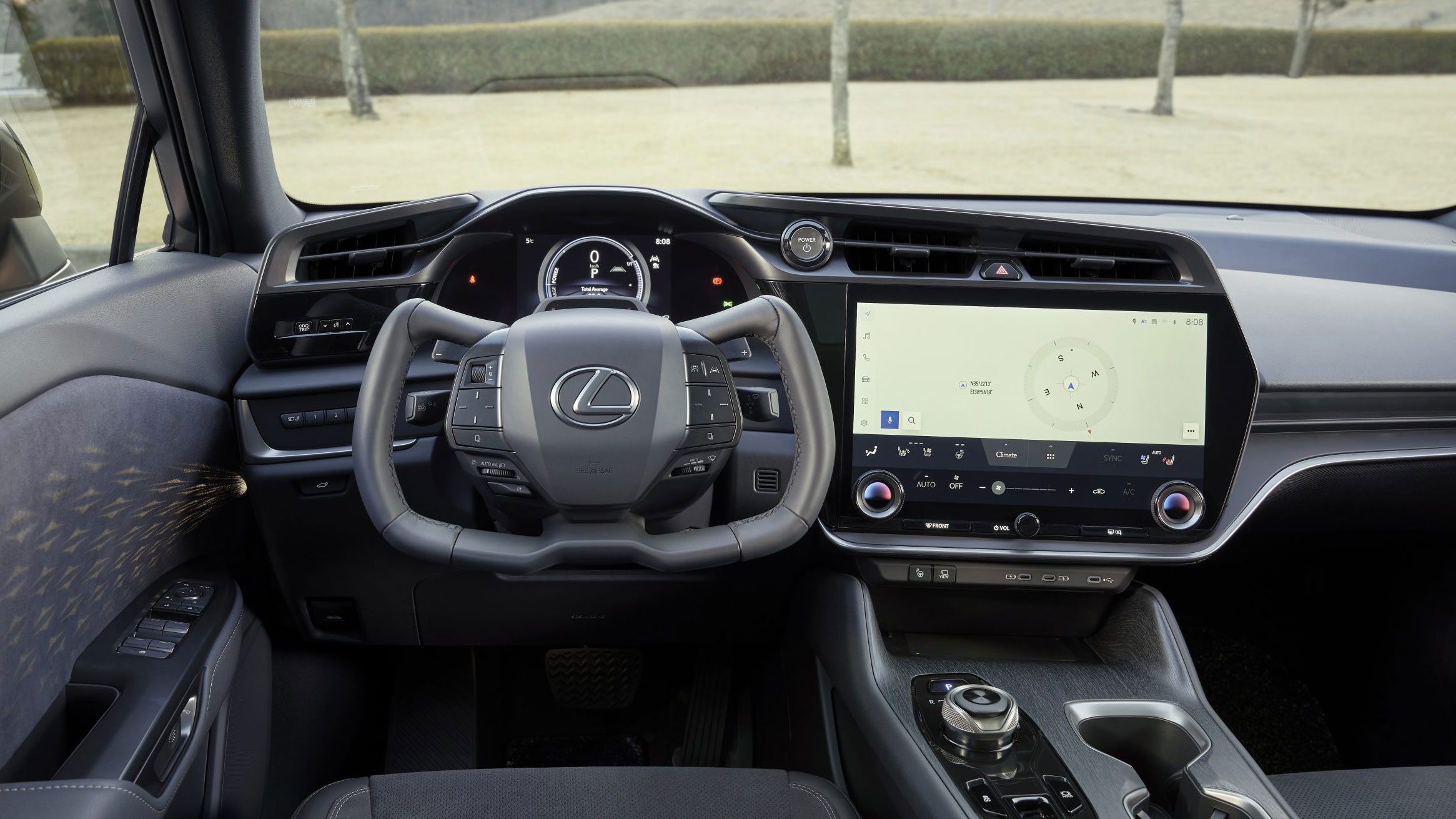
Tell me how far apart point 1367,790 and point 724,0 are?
2.52 metres

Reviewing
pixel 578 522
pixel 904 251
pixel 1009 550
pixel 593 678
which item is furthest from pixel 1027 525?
pixel 593 678

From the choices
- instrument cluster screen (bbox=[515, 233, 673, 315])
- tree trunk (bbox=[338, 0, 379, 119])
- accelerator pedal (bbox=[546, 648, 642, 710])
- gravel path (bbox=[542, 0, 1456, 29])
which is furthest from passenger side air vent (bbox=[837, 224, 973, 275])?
tree trunk (bbox=[338, 0, 379, 119])

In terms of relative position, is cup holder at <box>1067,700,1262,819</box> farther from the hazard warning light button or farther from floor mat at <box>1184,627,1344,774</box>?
floor mat at <box>1184,627,1344,774</box>

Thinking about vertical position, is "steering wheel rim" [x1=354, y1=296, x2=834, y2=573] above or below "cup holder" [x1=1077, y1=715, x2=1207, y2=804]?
above

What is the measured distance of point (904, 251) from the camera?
1805 millimetres

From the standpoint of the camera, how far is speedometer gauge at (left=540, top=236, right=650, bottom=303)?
6.22ft

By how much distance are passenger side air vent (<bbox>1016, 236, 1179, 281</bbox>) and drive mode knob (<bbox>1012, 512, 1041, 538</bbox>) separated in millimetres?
439

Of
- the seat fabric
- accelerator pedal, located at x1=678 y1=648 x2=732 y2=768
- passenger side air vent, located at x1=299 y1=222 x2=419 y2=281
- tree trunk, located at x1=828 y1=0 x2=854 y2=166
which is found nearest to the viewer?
the seat fabric

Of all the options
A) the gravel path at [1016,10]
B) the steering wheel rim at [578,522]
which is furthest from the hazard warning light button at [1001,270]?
the gravel path at [1016,10]

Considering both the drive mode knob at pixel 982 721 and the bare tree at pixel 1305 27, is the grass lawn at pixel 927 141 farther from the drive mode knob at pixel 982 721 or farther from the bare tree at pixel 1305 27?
the drive mode knob at pixel 982 721

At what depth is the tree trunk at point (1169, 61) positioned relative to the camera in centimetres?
292

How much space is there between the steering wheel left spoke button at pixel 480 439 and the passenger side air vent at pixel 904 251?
81 centimetres

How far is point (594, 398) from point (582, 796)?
2.17 ft

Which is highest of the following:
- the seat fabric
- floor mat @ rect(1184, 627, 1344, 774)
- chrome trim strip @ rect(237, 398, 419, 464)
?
chrome trim strip @ rect(237, 398, 419, 464)
